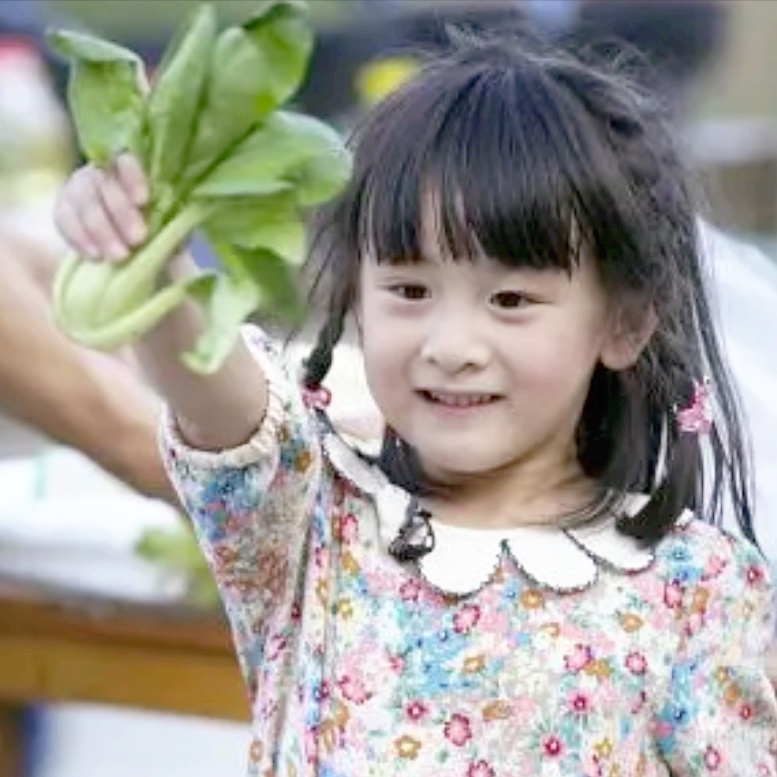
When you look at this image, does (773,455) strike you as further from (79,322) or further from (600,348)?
(79,322)

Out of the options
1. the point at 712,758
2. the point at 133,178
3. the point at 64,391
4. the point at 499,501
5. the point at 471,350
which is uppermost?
the point at 133,178

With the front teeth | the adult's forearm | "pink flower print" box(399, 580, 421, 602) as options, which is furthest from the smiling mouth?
the adult's forearm

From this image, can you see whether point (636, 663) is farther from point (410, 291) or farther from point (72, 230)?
point (72, 230)

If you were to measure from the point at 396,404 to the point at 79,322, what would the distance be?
0.26 meters

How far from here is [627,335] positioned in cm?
144

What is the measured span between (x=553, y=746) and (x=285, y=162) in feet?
1.21

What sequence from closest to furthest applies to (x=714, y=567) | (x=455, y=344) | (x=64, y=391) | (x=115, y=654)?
(x=455, y=344)
(x=714, y=567)
(x=64, y=391)
(x=115, y=654)

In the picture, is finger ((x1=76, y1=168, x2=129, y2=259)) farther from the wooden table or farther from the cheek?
the wooden table

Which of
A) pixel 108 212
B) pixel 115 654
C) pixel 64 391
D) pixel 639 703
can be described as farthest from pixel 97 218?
pixel 115 654

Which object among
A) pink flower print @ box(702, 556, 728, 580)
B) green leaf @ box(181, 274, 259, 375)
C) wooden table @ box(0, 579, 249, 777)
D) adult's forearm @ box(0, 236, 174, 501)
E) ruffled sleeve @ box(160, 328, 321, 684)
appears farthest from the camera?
wooden table @ box(0, 579, 249, 777)

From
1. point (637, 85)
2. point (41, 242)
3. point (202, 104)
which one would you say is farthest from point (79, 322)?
point (41, 242)

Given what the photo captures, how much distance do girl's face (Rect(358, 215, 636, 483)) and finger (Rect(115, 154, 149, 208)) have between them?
22cm

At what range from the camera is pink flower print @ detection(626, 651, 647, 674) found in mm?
1354

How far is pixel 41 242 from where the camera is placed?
224 cm
